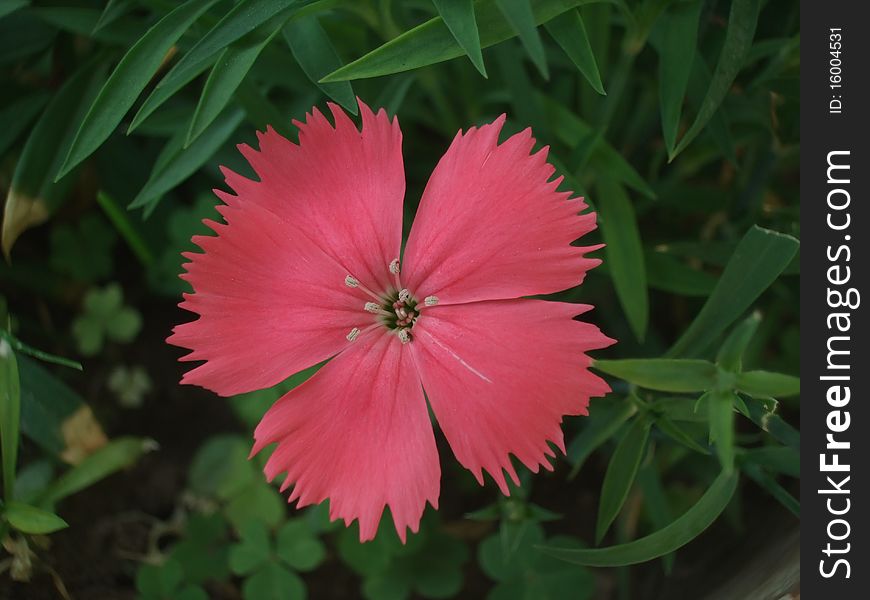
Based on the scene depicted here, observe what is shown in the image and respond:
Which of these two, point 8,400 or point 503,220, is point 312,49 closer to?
point 503,220

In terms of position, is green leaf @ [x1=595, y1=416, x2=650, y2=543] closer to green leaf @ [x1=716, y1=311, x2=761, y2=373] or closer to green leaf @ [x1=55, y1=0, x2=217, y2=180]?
green leaf @ [x1=716, y1=311, x2=761, y2=373]

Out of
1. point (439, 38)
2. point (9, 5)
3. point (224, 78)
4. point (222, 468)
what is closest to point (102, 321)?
point (222, 468)

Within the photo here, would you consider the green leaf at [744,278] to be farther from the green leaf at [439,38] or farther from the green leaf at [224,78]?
the green leaf at [224,78]

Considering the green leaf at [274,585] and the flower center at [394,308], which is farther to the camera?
the green leaf at [274,585]

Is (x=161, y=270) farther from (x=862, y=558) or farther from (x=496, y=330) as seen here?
(x=862, y=558)

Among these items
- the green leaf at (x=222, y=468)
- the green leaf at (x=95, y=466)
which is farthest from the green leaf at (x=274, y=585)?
the green leaf at (x=95, y=466)

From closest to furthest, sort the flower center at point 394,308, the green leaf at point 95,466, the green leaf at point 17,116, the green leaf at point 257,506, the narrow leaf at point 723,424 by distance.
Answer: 1. the narrow leaf at point 723,424
2. the flower center at point 394,308
3. the green leaf at point 95,466
4. the green leaf at point 17,116
5. the green leaf at point 257,506

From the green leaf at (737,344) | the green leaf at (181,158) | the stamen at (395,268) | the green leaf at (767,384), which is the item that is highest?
the green leaf at (181,158)
